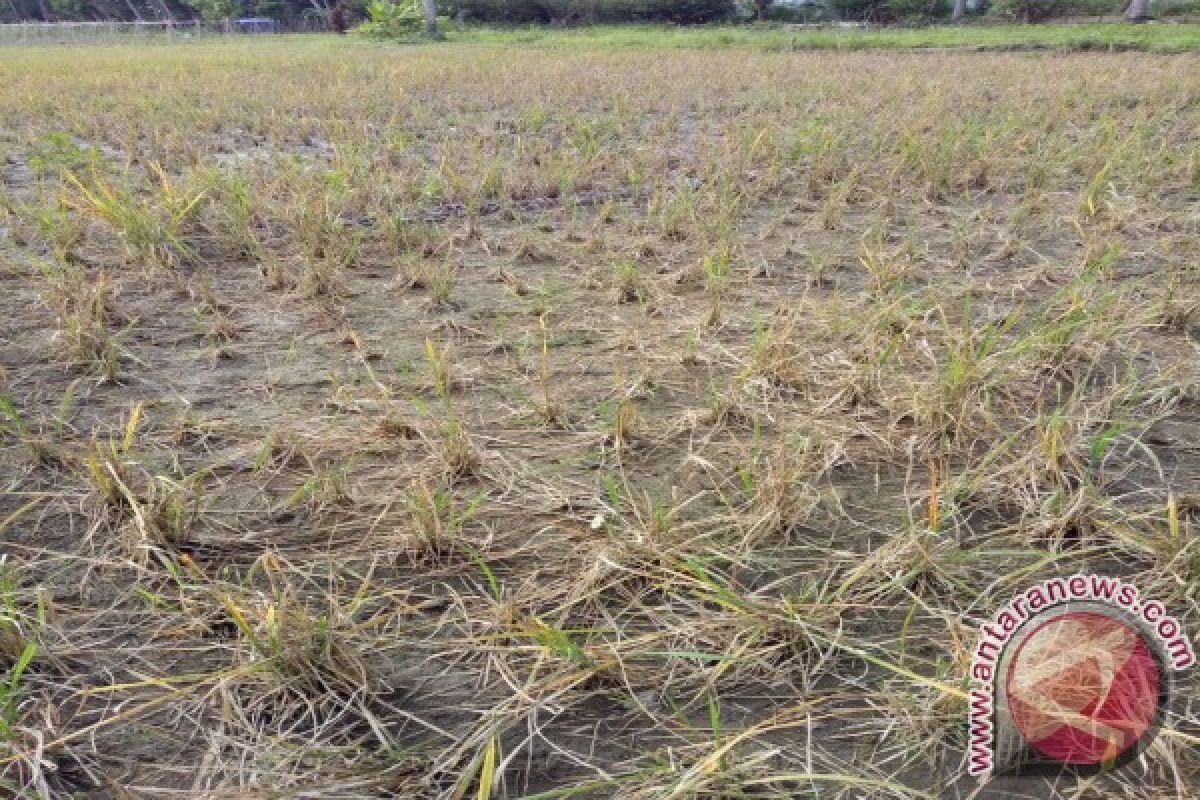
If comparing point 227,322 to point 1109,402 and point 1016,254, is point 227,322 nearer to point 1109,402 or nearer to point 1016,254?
point 1109,402

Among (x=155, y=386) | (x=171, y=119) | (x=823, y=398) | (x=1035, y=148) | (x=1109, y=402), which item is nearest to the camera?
(x=1109, y=402)

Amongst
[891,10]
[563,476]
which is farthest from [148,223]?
[891,10]

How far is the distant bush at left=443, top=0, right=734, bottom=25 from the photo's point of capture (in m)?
20.4

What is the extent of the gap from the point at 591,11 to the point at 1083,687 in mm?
23140

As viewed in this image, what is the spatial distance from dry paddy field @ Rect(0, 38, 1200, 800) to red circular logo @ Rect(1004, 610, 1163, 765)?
4 cm

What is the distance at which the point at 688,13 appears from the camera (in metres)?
20.5

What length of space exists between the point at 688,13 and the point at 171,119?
17839mm

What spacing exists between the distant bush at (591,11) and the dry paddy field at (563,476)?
63.4ft

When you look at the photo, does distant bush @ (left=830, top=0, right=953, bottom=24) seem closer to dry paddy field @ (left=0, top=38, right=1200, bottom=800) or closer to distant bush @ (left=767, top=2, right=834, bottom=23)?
distant bush @ (left=767, top=2, right=834, bottom=23)

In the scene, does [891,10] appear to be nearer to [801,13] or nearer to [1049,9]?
[801,13]

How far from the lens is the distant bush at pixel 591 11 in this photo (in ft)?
66.8

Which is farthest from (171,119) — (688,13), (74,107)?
(688,13)

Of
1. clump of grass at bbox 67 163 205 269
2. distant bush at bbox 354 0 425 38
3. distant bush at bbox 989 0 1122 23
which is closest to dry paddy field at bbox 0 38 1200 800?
clump of grass at bbox 67 163 205 269

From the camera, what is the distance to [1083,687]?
Result: 3.03 feet
